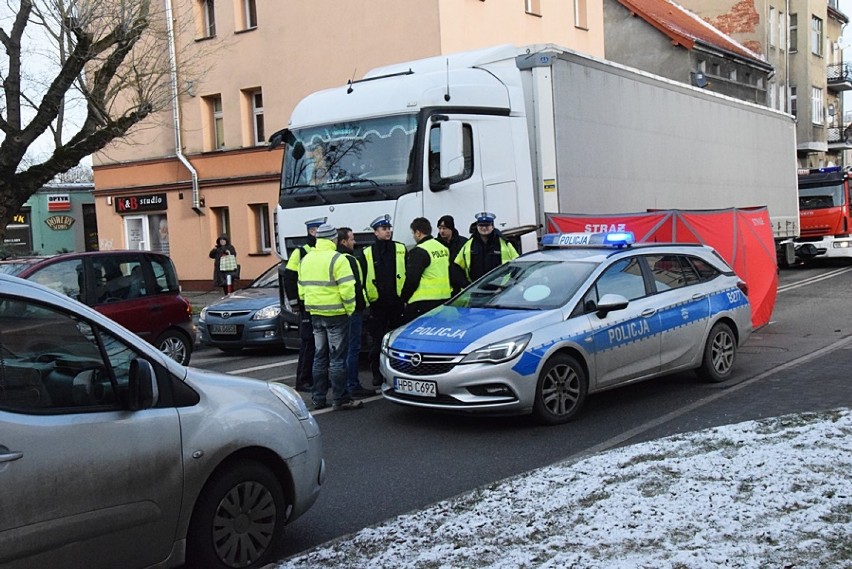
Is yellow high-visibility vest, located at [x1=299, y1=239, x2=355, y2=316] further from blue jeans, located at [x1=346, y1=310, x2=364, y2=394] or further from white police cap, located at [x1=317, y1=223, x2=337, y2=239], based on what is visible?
blue jeans, located at [x1=346, y1=310, x2=364, y2=394]

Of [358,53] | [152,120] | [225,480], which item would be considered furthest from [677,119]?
[152,120]

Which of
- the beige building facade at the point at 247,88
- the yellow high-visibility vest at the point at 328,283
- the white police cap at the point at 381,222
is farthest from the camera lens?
the beige building facade at the point at 247,88

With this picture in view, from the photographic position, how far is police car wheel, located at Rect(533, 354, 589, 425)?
24.6ft

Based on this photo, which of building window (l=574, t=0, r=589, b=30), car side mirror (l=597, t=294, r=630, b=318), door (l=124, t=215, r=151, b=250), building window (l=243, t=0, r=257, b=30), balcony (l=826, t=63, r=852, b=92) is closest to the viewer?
car side mirror (l=597, t=294, r=630, b=318)

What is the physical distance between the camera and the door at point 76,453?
11.5 feet

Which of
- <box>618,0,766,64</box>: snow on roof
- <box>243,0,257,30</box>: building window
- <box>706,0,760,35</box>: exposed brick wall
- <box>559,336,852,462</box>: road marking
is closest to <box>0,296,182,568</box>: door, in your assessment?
<box>559,336,852,462</box>: road marking

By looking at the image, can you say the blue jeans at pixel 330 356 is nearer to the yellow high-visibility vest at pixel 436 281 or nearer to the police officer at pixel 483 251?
the yellow high-visibility vest at pixel 436 281

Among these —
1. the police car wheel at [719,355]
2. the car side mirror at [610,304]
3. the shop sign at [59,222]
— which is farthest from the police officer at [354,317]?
the shop sign at [59,222]

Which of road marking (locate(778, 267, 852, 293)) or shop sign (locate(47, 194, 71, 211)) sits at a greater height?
shop sign (locate(47, 194, 71, 211))

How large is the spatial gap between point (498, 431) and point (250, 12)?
2186cm

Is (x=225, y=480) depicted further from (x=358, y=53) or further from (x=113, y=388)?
(x=358, y=53)

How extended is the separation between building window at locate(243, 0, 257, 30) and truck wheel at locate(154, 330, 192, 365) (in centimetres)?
1657

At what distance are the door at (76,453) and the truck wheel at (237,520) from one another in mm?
178

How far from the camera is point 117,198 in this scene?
2950cm
